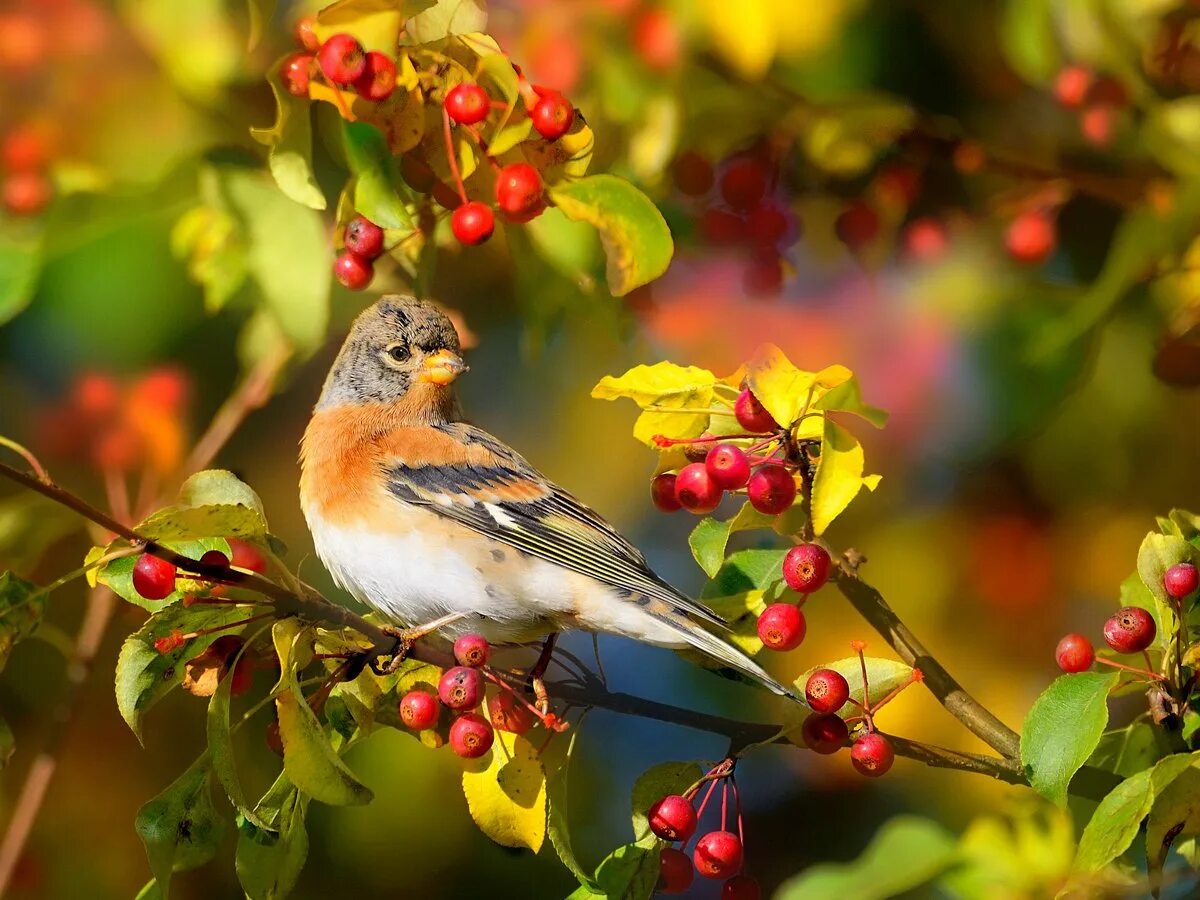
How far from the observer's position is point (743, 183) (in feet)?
9.82

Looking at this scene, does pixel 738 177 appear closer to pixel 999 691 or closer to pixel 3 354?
pixel 999 691

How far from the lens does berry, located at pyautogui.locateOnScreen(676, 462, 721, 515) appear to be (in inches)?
82.4

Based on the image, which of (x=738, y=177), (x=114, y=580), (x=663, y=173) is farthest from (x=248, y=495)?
(x=738, y=177)

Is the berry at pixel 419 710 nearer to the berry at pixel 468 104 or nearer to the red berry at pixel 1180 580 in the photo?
the berry at pixel 468 104

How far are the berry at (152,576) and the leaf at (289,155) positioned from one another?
2.01 feet

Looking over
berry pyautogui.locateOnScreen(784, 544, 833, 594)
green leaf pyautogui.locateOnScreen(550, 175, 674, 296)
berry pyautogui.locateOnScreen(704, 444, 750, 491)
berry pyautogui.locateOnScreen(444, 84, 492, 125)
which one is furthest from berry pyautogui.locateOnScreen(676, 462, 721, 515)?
berry pyautogui.locateOnScreen(444, 84, 492, 125)

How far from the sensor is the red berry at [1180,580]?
183cm

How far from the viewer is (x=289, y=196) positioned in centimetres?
219

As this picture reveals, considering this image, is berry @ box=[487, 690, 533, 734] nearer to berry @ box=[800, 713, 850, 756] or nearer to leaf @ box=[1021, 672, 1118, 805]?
berry @ box=[800, 713, 850, 756]

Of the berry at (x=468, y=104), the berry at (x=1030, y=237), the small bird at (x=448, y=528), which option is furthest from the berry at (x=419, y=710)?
the berry at (x=1030, y=237)

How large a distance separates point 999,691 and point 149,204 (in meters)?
2.27

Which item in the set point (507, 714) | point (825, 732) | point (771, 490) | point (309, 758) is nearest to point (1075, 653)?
point (825, 732)

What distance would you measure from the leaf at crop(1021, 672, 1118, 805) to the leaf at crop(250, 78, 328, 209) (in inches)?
49.8

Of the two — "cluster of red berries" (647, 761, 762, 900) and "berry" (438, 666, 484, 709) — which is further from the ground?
"berry" (438, 666, 484, 709)
